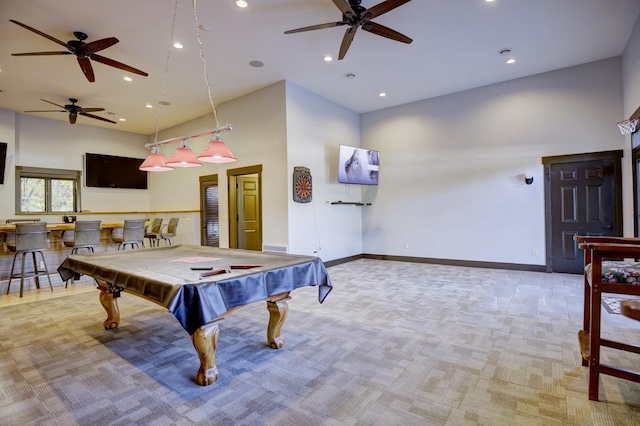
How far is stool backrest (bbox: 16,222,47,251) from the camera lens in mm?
4613

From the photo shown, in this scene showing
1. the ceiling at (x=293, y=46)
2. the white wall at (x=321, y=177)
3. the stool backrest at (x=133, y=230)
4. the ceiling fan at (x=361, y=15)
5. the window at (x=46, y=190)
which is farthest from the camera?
the window at (x=46, y=190)

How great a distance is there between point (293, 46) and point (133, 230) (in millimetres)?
4345

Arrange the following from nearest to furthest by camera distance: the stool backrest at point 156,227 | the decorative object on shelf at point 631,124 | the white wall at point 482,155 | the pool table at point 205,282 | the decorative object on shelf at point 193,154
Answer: the pool table at point 205,282
the decorative object on shelf at point 193,154
the decorative object on shelf at point 631,124
the white wall at point 482,155
the stool backrest at point 156,227

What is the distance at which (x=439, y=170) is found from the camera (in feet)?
22.7

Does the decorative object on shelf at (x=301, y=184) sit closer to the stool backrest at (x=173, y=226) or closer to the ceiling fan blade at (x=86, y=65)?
the stool backrest at (x=173, y=226)

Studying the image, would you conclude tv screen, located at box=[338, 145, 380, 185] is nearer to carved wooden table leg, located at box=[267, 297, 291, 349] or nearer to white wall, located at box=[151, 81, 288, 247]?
white wall, located at box=[151, 81, 288, 247]

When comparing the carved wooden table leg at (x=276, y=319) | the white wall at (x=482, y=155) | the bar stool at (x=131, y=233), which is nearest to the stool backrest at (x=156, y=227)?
the bar stool at (x=131, y=233)

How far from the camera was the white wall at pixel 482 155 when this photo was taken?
18.1ft

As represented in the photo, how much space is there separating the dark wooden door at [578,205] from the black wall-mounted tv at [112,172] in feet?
34.6

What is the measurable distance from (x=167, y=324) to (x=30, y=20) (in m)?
4.26

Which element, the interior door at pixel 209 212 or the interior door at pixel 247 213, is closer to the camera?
the interior door at pixel 247 213

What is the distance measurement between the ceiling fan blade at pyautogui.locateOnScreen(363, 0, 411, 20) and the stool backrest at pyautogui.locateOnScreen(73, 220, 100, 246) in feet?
17.3

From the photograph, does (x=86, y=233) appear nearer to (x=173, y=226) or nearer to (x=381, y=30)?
(x=173, y=226)

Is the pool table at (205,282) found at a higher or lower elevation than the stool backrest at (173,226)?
lower
